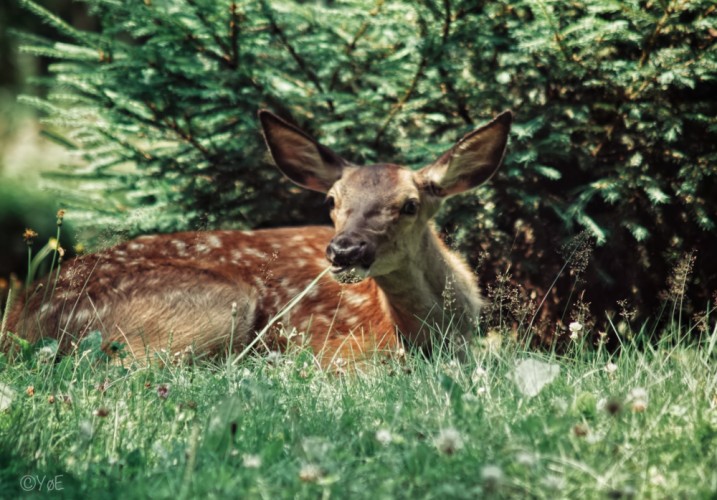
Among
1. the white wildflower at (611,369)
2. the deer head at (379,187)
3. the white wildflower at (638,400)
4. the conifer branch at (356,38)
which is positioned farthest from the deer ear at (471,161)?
the white wildflower at (638,400)

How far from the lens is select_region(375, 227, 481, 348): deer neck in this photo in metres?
4.25

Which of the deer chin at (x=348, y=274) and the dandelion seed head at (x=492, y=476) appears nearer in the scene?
the dandelion seed head at (x=492, y=476)

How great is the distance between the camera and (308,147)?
4.53m

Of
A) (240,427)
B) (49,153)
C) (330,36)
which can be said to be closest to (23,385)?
(240,427)

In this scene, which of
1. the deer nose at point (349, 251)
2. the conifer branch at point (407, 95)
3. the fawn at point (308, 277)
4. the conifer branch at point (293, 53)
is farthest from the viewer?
the conifer branch at point (293, 53)

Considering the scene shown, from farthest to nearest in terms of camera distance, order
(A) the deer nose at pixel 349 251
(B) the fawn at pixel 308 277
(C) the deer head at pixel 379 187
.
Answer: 1. (B) the fawn at pixel 308 277
2. (C) the deer head at pixel 379 187
3. (A) the deer nose at pixel 349 251

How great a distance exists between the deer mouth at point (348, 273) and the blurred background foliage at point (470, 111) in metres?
0.94

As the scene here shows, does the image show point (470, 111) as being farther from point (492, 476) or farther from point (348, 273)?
point (492, 476)

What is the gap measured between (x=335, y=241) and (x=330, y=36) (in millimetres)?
1903

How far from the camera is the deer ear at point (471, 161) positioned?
13.8 ft

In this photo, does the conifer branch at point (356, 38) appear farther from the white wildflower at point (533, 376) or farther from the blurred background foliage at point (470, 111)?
the white wildflower at point (533, 376)

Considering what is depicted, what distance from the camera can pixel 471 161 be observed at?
14.3 ft

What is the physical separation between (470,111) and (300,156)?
1.25m

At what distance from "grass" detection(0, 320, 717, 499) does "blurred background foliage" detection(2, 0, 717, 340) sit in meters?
1.49
